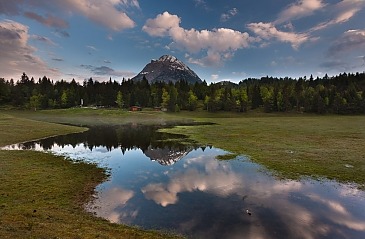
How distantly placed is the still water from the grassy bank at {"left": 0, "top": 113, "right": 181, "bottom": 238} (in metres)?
1.57

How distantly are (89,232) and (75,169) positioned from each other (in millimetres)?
18222

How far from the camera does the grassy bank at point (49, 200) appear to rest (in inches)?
533

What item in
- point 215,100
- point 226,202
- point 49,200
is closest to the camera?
point 49,200

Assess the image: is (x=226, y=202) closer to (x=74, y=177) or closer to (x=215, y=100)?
(x=74, y=177)

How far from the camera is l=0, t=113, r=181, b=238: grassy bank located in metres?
13.5

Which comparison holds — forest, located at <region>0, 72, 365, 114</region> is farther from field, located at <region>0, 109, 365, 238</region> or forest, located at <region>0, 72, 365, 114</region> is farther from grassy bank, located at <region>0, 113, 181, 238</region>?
grassy bank, located at <region>0, 113, 181, 238</region>

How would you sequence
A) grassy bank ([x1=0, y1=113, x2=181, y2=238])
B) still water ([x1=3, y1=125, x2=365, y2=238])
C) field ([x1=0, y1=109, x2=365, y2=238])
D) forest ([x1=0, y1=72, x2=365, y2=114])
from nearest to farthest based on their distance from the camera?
grassy bank ([x1=0, y1=113, x2=181, y2=238]) → field ([x1=0, y1=109, x2=365, y2=238]) → still water ([x1=3, y1=125, x2=365, y2=238]) → forest ([x1=0, y1=72, x2=365, y2=114])

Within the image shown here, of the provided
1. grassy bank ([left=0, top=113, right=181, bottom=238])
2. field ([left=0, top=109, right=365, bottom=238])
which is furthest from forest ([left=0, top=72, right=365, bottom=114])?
grassy bank ([left=0, top=113, right=181, bottom=238])

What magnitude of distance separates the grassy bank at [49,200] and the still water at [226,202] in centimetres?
157

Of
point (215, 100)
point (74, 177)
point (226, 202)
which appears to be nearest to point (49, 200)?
point (74, 177)

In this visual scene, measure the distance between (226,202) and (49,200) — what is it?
1381cm

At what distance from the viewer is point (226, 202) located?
67.4ft

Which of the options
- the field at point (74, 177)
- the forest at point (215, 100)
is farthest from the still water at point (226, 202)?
the forest at point (215, 100)

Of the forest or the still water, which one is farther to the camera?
the forest
